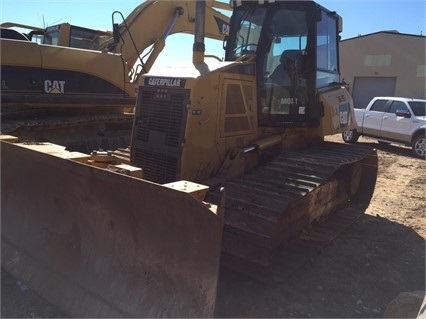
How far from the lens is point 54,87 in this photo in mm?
7211

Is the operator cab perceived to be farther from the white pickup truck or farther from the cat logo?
the white pickup truck

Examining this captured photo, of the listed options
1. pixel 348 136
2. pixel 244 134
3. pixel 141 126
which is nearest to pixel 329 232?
pixel 244 134

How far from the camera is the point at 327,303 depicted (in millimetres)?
3693

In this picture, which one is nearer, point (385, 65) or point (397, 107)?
point (397, 107)

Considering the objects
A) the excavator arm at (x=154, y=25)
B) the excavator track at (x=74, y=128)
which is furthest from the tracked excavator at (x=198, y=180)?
the excavator arm at (x=154, y=25)

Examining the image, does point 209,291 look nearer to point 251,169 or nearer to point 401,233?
point 251,169

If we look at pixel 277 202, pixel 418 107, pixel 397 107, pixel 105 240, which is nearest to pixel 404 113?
pixel 397 107

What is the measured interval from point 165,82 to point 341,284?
277 cm

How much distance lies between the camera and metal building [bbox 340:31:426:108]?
91.8 feet

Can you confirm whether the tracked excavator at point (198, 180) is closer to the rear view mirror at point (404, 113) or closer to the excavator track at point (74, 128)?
the excavator track at point (74, 128)

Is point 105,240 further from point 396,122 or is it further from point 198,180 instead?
point 396,122

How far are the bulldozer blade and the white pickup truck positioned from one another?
10.8 metres

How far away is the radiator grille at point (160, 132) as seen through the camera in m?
4.43

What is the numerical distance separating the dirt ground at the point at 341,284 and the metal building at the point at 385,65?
939 inches
